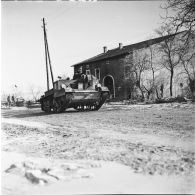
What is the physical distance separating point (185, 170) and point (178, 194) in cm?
47

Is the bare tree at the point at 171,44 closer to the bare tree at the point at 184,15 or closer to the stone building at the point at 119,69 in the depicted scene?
the bare tree at the point at 184,15

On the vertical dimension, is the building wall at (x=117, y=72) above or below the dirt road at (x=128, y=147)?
above

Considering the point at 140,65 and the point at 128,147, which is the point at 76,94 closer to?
the point at 128,147

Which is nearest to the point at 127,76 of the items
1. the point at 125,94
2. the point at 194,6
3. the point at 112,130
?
the point at 125,94

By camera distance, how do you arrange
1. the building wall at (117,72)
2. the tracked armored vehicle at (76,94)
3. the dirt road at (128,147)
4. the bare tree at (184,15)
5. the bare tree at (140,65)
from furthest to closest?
the building wall at (117,72), the bare tree at (140,65), the tracked armored vehicle at (76,94), the bare tree at (184,15), the dirt road at (128,147)

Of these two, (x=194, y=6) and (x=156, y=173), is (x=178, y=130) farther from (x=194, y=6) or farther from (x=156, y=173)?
(x=194, y=6)

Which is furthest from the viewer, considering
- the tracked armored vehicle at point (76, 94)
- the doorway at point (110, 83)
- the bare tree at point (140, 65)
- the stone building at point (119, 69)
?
the doorway at point (110, 83)

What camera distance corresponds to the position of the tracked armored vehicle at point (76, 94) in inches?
448

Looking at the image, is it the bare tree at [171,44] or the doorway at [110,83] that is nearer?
the bare tree at [171,44]

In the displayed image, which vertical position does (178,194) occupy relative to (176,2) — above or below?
below

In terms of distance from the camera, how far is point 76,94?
11.5 metres

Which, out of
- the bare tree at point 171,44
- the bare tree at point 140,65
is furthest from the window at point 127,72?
the bare tree at point 171,44

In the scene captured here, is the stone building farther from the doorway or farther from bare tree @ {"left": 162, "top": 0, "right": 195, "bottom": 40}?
bare tree @ {"left": 162, "top": 0, "right": 195, "bottom": 40}

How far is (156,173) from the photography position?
283 cm
